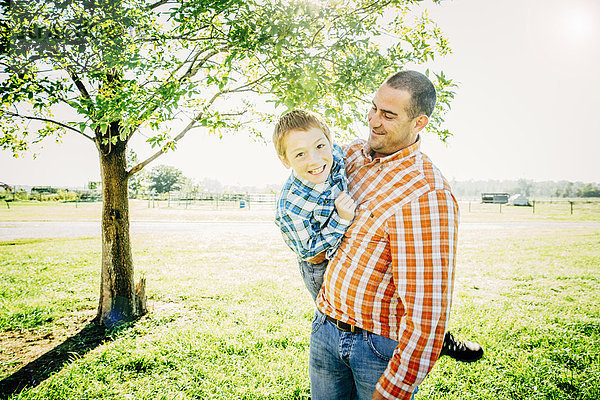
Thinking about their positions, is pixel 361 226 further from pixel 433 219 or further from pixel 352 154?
pixel 352 154

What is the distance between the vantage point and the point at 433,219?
1430 millimetres

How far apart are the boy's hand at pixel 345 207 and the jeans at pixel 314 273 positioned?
0.44 meters

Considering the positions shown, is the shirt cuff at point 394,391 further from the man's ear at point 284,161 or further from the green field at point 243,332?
the green field at point 243,332

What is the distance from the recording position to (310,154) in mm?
1915

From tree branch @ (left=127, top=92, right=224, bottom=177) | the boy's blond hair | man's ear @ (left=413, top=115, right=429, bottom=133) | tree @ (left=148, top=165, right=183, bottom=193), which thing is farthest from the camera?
tree @ (left=148, top=165, right=183, bottom=193)

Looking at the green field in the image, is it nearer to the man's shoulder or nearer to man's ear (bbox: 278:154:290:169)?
man's ear (bbox: 278:154:290:169)

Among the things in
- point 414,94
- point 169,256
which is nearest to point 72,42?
point 414,94

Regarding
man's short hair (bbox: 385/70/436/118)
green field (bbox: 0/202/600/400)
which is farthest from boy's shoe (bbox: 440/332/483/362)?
green field (bbox: 0/202/600/400)

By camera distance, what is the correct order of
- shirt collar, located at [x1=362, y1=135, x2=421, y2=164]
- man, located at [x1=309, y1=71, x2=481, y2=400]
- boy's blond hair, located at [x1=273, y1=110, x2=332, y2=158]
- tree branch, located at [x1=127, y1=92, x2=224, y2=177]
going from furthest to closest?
1. tree branch, located at [x1=127, y1=92, x2=224, y2=177]
2. boy's blond hair, located at [x1=273, y1=110, x2=332, y2=158]
3. shirt collar, located at [x1=362, y1=135, x2=421, y2=164]
4. man, located at [x1=309, y1=71, x2=481, y2=400]

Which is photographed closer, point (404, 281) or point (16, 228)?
point (404, 281)

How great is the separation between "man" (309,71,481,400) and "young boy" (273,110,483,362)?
0.10 m

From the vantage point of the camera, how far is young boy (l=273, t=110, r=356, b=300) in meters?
1.76

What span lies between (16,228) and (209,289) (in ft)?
56.4

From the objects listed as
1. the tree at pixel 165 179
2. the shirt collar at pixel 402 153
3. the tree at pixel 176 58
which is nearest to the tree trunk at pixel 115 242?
the tree at pixel 176 58
